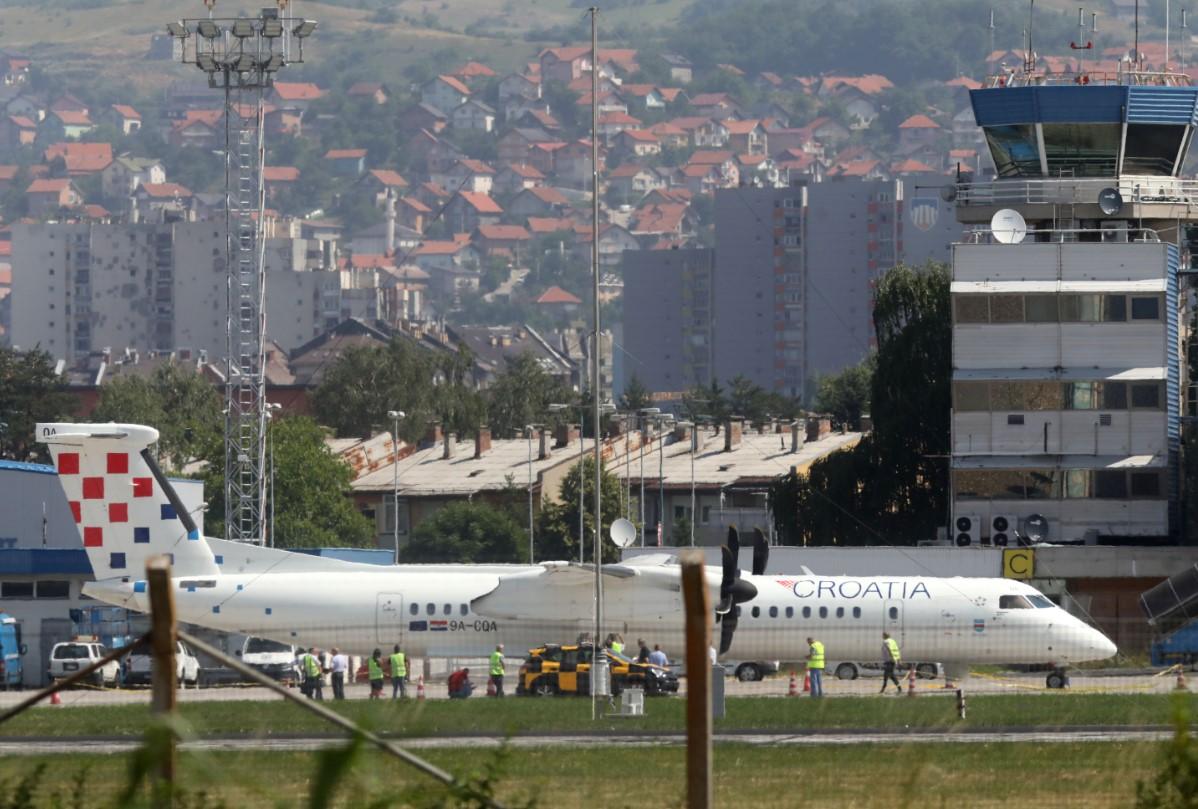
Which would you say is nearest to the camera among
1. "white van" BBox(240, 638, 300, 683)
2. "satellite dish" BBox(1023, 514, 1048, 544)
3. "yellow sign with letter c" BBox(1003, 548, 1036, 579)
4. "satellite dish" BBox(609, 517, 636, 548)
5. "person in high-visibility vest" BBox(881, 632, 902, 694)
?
"person in high-visibility vest" BBox(881, 632, 902, 694)

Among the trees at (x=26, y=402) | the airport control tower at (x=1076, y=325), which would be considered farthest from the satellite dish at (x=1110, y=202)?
the trees at (x=26, y=402)

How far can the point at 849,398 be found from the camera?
541ft

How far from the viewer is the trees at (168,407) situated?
15038cm

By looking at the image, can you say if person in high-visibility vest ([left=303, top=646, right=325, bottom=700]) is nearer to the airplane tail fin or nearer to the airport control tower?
the airplane tail fin

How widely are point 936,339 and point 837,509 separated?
7.74 m

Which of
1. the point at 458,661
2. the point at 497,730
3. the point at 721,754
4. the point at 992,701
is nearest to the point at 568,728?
the point at 497,730

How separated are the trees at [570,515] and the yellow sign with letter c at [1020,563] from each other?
151 feet

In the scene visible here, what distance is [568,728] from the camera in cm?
3722

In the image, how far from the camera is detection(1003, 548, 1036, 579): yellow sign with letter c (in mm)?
65062

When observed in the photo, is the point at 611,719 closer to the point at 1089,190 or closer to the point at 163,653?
the point at 163,653

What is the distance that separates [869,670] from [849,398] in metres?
110

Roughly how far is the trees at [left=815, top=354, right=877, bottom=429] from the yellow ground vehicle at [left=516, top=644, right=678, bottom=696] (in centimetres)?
10628

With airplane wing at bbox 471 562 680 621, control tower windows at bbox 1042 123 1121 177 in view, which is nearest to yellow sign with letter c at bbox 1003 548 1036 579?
control tower windows at bbox 1042 123 1121 177

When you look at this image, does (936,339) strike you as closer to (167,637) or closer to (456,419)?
(167,637)
